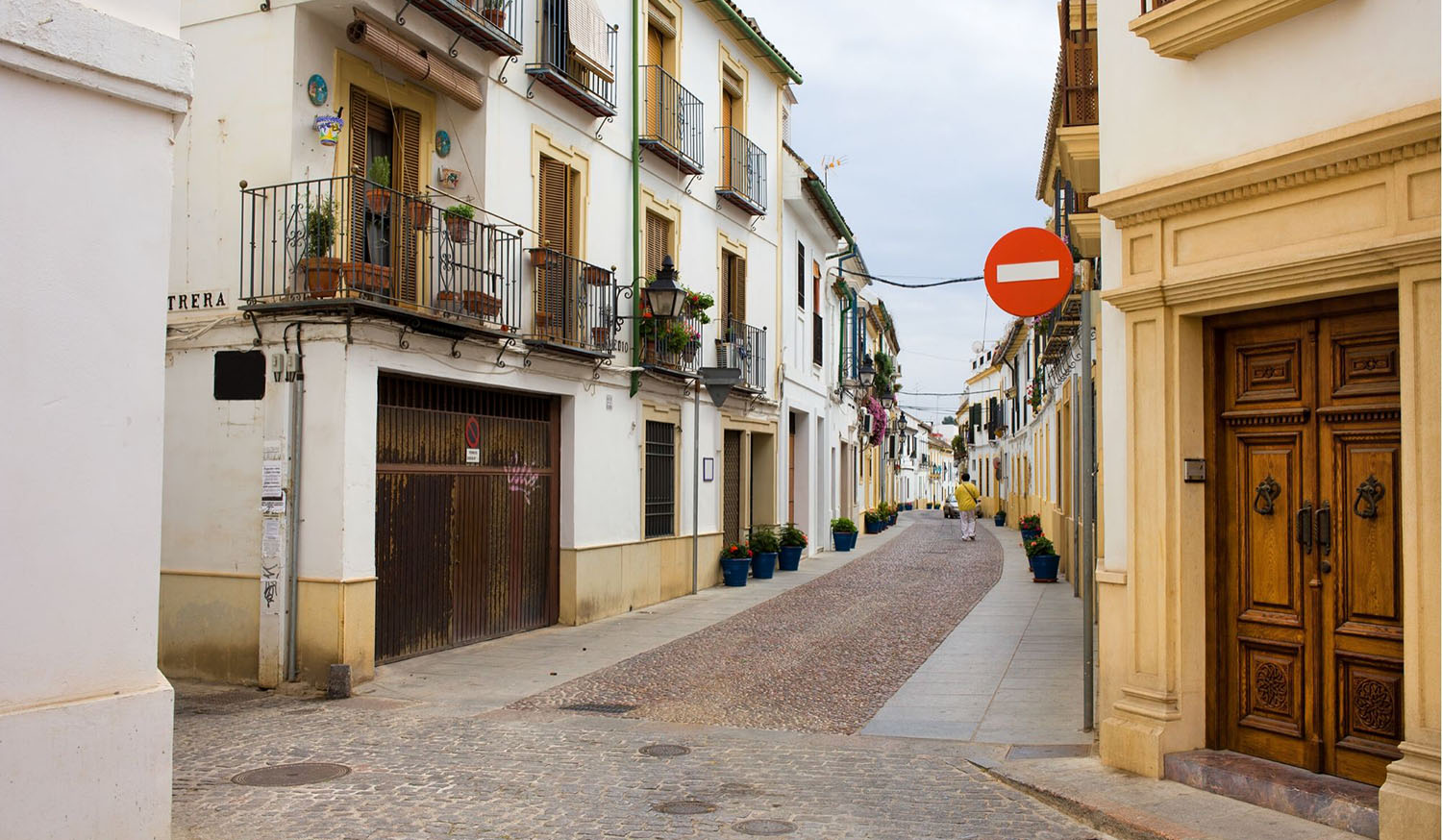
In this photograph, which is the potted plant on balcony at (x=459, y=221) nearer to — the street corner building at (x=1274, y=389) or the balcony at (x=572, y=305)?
the balcony at (x=572, y=305)

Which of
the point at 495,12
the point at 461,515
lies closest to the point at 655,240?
the point at 495,12

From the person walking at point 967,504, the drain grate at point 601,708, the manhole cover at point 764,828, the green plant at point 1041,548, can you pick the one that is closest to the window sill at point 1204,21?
the manhole cover at point 764,828

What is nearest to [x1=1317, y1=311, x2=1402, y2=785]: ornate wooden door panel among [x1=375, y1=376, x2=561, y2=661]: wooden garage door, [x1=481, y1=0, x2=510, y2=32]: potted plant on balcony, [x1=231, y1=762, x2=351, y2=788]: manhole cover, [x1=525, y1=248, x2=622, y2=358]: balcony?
[x1=231, y1=762, x2=351, y2=788]: manhole cover

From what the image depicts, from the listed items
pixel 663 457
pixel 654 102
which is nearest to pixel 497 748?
pixel 663 457

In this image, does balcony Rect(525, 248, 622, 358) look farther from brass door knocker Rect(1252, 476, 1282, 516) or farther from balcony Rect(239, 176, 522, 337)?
brass door knocker Rect(1252, 476, 1282, 516)

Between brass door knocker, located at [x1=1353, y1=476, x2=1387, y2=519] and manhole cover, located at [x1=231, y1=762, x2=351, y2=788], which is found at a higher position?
brass door knocker, located at [x1=1353, y1=476, x2=1387, y2=519]

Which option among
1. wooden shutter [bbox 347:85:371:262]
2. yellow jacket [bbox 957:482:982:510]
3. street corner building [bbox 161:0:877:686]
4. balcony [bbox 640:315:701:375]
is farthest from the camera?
yellow jacket [bbox 957:482:982:510]

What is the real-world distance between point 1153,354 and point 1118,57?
1.82 metres

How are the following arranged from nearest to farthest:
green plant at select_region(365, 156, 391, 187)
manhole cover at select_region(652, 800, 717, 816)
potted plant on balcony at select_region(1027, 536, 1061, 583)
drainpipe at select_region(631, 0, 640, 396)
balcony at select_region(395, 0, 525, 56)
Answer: manhole cover at select_region(652, 800, 717, 816) → green plant at select_region(365, 156, 391, 187) → balcony at select_region(395, 0, 525, 56) → drainpipe at select_region(631, 0, 640, 396) → potted plant on balcony at select_region(1027, 536, 1061, 583)

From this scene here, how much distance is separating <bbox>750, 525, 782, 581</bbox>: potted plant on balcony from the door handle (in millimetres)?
14172

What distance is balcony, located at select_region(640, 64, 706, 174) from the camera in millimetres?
15812

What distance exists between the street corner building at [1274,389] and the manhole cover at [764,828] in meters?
2.05

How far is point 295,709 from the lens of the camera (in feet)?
29.2

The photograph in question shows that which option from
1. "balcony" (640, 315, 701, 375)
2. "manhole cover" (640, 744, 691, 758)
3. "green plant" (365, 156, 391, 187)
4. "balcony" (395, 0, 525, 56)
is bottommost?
"manhole cover" (640, 744, 691, 758)
